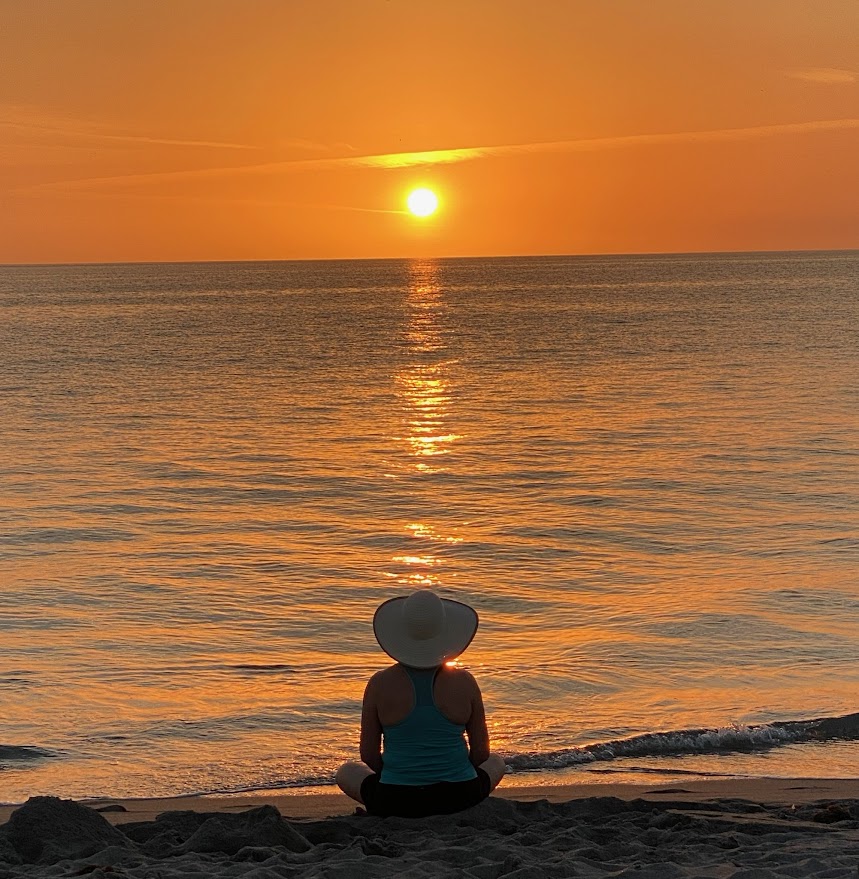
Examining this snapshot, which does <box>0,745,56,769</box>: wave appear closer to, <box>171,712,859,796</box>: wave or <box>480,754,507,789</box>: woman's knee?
<box>171,712,859,796</box>: wave

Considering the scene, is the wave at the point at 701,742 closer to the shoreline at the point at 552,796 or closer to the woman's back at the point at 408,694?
the shoreline at the point at 552,796

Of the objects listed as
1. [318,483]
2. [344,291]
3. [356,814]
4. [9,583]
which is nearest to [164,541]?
[9,583]

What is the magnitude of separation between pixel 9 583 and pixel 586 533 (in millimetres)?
7085

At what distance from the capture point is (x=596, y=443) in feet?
83.5

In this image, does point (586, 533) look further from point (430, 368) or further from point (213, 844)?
point (430, 368)

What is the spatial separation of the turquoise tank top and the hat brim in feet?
0.31

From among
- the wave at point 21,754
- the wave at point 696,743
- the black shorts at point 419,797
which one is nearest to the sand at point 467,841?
the black shorts at point 419,797

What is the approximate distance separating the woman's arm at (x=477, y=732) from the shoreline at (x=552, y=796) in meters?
0.65

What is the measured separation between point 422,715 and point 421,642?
0.38 metres

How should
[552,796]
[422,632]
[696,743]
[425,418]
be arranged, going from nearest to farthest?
[422,632] < [552,796] < [696,743] < [425,418]

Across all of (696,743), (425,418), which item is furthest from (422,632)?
(425,418)

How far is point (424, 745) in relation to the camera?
6.11 meters

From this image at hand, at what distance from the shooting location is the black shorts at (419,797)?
614 centimetres

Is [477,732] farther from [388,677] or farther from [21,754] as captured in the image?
[21,754]
